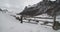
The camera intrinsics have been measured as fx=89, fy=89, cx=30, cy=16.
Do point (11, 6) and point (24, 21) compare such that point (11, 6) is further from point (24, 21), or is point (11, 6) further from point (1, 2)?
point (24, 21)

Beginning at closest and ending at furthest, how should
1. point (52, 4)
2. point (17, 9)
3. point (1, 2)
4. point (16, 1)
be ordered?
1. point (52, 4)
2. point (1, 2)
3. point (16, 1)
4. point (17, 9)

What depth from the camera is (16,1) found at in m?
6.82

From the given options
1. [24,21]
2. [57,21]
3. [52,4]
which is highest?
[52,4]

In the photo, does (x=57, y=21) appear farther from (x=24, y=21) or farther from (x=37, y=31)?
(x=24, y=21)

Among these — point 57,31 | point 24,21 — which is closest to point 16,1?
point 24,21

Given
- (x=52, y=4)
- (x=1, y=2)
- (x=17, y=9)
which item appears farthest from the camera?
(x=17, y=9)

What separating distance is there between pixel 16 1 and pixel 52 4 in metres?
2.88

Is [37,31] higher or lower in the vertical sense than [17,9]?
lower

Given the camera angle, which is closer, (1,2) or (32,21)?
(32,21)

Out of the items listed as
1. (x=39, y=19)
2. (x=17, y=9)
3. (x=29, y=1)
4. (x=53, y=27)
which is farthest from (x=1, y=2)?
(x=53, y=27)

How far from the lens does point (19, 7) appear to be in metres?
7.43

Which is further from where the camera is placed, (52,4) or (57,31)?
(52,4)

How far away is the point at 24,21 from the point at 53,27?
2.39 metres

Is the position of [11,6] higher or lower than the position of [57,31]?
higher
